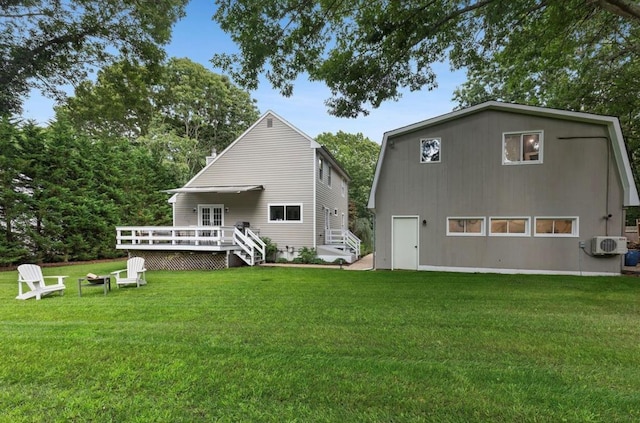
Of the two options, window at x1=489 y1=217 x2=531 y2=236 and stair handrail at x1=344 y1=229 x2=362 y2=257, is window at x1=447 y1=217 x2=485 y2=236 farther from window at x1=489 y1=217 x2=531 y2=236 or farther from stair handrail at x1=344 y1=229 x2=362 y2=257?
stair handrail at x1=344 y1=229 x2=362 y2=257

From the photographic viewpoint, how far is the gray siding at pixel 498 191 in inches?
379

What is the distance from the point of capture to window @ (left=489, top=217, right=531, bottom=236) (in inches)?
400

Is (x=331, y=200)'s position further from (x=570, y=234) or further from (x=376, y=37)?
(x=376, y=37)

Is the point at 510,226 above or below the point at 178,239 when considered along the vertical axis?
above

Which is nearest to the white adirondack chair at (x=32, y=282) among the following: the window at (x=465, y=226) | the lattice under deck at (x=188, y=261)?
the lattice under deck at (x=188, y=261)

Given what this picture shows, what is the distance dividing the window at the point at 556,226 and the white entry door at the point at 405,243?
3.81 metres

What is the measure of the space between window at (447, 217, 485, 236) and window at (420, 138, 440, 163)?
2.20m

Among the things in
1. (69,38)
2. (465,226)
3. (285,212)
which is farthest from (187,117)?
(465,226)

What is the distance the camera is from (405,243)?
11258 mm

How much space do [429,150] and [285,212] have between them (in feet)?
22.5

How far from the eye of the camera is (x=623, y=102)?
40.1 ft

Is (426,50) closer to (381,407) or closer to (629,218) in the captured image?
(381,407)

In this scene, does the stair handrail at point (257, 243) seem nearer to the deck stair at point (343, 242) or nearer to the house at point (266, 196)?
the house at point (266, 196)

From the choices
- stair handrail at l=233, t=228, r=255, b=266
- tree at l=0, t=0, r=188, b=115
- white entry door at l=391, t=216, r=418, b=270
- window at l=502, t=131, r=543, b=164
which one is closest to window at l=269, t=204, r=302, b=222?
stair handrail at l=233, t=228, r=255, b=266
